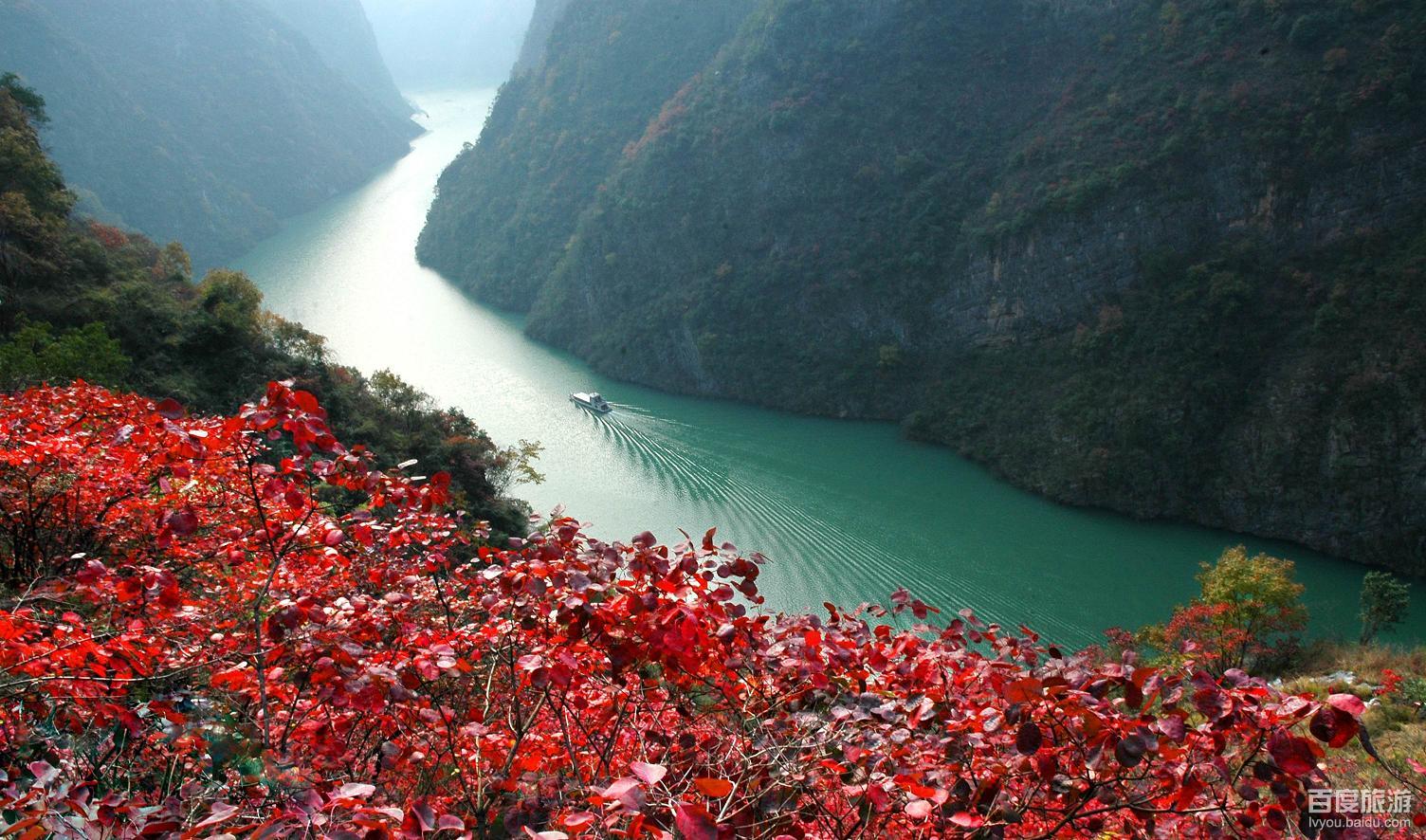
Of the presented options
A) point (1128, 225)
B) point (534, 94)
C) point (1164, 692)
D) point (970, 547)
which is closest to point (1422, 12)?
point (1128, 225)

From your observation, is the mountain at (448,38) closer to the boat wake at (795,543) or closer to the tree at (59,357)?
the boat wake at (795,543)

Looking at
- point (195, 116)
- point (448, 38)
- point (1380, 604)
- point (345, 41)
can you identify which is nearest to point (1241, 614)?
point (1380, 604)

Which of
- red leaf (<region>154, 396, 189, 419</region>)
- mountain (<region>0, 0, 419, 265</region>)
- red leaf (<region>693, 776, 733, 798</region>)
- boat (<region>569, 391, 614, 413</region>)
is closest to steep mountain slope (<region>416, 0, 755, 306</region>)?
boat (<region>569, 391, 614, 413</region>)

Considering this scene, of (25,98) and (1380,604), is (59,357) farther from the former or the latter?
(1380,604)

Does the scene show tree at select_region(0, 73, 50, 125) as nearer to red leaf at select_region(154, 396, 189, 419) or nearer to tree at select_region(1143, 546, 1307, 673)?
red leaf at select_region(154, 396, 189, 419)

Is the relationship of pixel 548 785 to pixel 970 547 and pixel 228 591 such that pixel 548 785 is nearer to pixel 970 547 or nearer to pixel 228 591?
pixel 228 591

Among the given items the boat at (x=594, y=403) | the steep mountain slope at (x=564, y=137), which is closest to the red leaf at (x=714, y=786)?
the boat at (x=594, y=403)

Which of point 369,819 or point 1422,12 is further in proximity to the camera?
point 1422,12
